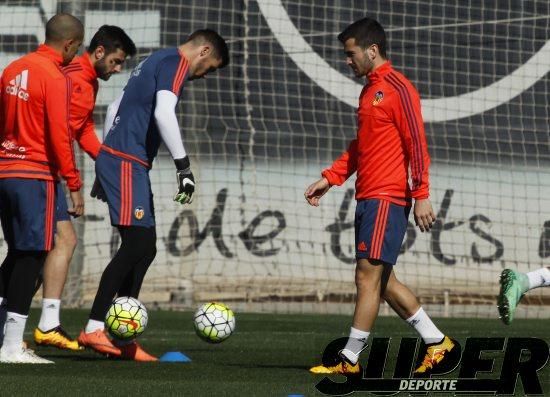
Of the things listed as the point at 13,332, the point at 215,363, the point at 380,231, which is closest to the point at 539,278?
the point at 380,231

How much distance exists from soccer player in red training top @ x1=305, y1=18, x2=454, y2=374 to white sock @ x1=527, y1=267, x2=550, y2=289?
567mm

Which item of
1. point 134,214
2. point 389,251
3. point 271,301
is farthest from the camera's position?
point 271,301

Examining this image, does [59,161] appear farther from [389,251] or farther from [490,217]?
[490,217]

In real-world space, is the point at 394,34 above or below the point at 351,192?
above

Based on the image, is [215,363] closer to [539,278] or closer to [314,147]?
[539,278]

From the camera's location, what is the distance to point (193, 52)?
7371mm

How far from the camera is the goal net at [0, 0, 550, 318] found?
13.8 m

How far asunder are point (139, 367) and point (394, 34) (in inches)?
333

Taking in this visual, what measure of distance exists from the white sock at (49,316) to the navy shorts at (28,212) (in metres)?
1.04

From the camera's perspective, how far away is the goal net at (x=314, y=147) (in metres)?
13.8

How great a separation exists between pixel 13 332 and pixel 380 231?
78.4 inches

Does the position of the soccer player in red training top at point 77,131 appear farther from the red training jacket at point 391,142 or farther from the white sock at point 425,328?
the white sock at point 425,328

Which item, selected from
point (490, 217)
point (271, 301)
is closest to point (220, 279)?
point (271, 301)

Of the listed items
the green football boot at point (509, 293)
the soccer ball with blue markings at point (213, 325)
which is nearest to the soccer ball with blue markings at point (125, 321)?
the soccer ball with blue markings at point (213, 325)
